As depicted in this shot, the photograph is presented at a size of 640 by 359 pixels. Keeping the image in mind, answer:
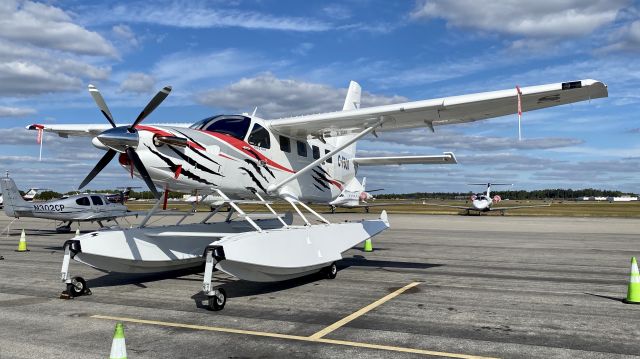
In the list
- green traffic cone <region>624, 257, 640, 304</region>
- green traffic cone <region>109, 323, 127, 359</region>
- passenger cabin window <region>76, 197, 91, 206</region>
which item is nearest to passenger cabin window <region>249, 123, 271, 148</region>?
green traffic cone <region>624, 257, 640, 304</region>

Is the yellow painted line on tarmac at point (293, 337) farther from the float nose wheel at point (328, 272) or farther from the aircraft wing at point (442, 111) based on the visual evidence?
the aircraft wing at point (442, 111)

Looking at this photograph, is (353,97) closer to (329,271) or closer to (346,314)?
(329,271)

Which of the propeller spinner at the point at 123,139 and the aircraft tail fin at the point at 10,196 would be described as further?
the aircraft tail fin at the point at 10,196

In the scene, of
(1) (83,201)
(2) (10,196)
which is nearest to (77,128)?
(1) (83,201)

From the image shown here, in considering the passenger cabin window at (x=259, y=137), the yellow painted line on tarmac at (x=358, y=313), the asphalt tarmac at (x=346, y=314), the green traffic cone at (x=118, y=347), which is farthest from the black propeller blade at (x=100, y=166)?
the green traffic cone at (x=118, y=347)

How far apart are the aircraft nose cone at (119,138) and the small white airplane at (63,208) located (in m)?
15.8

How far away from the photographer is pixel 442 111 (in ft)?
36.4

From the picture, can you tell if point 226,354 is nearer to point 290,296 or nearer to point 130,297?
point 290,296

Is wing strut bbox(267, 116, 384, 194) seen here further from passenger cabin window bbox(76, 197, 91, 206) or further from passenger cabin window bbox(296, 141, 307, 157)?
passenger cabin window bbox(76, 197, 91, 206)

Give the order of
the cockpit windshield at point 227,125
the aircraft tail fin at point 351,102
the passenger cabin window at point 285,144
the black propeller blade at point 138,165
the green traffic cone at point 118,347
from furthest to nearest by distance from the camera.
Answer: the aircraft tail fin at point 351,102 < the passenger cabin window at point 285,144 < the cockpit windshield at point 227,125 < the black propeller blade at point 138,165 < the green traffic cone at point 118,347

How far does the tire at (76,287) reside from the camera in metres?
8.52

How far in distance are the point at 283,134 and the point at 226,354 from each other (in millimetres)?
7369

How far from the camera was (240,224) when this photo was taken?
41.1 feet

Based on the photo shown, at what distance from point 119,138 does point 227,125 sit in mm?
2855
